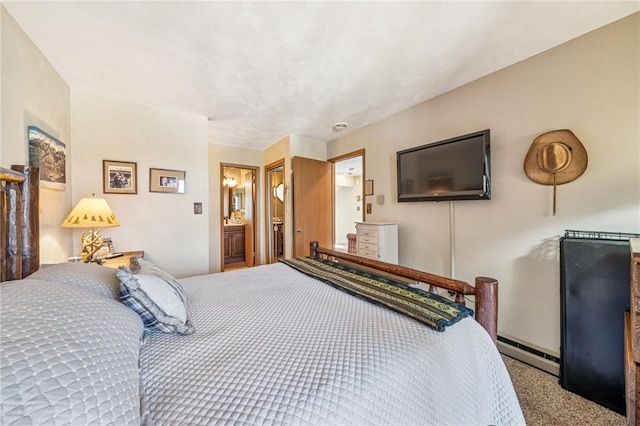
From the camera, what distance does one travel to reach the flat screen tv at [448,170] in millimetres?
2217

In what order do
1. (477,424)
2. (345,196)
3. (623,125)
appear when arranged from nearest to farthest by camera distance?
(477,424)
(623,125)
(345,196)

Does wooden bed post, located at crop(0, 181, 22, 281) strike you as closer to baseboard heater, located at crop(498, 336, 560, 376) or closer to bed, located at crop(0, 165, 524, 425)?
bed, located at crop(0, 165, 524, 425)

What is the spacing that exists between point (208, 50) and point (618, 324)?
10.9 ft

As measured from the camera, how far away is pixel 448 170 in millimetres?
2463

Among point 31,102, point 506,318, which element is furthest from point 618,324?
point 31,102

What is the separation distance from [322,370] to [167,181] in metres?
2.94

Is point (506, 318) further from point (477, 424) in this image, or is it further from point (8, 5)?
point (8, 5)

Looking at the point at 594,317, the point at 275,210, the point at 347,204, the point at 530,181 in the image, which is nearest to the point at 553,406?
the point at 594,317

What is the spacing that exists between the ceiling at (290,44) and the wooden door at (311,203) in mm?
1326

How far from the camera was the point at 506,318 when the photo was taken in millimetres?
2158

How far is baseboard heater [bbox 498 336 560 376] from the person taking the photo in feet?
6.14

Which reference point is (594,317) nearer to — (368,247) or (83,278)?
(368,247)

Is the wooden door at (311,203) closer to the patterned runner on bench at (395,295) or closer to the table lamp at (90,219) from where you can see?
the patterned runner on bench at (395,295)

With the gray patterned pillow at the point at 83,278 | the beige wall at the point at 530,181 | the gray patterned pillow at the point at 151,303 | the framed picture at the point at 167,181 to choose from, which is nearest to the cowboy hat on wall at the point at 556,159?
the beige wall at the point at 530,181
